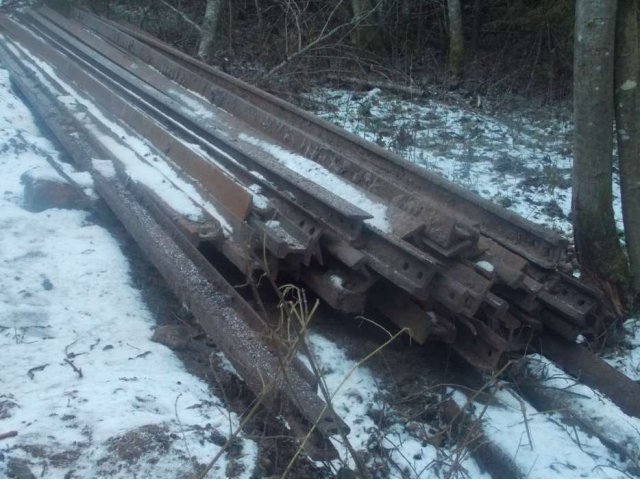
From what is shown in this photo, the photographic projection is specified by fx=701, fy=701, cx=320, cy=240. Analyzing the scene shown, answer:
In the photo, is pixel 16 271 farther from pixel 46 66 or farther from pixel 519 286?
pixel 46 66

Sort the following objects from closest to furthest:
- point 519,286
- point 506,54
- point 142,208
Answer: point 519,286 → point 142,208 → point 506,54

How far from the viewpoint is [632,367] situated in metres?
4.39

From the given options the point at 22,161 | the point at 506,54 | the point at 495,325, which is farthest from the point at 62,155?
the point at 506,54

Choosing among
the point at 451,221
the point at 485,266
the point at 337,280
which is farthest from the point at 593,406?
the point at 337,280

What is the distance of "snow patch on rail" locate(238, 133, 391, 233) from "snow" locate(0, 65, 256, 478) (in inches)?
52.6

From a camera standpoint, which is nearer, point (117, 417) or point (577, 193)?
point (117, 417)

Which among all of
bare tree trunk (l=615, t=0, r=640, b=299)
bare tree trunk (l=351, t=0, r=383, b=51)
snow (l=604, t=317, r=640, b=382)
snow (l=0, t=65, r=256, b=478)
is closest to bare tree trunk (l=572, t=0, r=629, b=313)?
bare tree trunk (l=615, t=0, r=640, b=299)

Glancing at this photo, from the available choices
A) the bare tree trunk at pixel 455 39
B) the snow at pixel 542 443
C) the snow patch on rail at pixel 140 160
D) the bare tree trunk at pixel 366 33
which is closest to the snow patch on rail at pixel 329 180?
the snow patch on rail at pixel 140 160

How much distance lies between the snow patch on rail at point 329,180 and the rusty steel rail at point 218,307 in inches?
37.2

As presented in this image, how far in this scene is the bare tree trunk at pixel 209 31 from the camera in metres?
9.19

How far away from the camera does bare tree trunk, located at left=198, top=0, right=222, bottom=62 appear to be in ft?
30.1

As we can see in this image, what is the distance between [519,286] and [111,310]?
229cm

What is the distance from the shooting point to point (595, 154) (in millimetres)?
4742

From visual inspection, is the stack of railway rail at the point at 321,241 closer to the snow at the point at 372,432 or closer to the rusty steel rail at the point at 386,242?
the rusty steel rail at the point at 386,242
